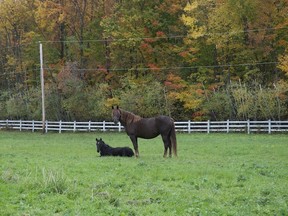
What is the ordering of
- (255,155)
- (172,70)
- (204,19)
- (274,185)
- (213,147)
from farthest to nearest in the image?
(172,70) → (204,19) → (213,147) → (255,155) → (274,185)

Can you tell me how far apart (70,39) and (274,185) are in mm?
39334

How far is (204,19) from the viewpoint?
1505 inches

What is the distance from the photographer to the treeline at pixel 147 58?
3575 cm

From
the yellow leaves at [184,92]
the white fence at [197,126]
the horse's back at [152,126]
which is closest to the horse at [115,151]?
the horse's back at [152,126]

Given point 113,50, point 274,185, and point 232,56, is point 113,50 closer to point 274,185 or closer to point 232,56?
point 232,56

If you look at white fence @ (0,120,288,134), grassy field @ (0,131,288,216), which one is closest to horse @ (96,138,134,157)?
grassy field @ (0,131,288,216)

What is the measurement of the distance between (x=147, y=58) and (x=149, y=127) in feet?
89.4

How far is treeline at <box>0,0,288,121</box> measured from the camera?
35.8m

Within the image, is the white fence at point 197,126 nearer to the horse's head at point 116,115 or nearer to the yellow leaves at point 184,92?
the yellow leaves at point 184,92

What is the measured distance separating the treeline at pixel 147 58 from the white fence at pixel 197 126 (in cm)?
202

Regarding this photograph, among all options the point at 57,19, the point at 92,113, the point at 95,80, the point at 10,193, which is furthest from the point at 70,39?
the point at 10,193

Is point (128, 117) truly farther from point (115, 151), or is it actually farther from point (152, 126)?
point (115, 151)

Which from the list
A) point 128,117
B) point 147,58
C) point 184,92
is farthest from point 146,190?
point 147,58

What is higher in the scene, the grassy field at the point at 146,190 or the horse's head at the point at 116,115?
the horse's head at the point at 116,115
